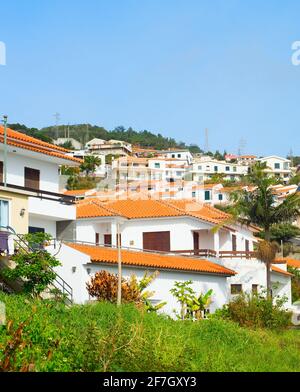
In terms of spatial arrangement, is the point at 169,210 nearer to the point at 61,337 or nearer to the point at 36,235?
the point at 36,235


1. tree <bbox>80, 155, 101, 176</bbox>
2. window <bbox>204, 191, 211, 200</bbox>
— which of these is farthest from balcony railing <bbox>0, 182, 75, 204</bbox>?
tree <bbox>80, 155, 101, 176</bbox>

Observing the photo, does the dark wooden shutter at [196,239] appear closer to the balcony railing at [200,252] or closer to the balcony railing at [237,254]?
the balcony railing at [200,252]

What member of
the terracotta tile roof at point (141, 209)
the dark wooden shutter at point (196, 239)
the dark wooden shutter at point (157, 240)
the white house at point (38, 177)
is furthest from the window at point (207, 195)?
the white house at point (38, 177)

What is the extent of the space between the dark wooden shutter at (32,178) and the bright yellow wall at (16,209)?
10.0 metres

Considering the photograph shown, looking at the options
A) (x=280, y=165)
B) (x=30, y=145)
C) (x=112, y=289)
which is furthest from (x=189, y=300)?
(x=280, y=165)

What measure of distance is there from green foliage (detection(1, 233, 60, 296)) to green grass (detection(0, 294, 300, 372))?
2272mm

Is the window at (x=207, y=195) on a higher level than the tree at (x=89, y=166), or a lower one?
lower

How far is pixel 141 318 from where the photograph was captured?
76.9 feet

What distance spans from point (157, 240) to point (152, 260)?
10916 mm

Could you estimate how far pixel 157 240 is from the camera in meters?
49.0

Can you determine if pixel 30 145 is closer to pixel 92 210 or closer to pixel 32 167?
pixel 32 167

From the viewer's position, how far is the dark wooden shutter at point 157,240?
160 feet

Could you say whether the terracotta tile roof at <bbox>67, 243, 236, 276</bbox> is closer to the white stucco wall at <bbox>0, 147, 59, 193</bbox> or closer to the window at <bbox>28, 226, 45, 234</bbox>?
the window at <bbox>28, 226, 45, 234</bbox>

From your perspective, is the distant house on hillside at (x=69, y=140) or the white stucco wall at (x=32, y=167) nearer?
the white stucco wall at (x=32, y=167)
